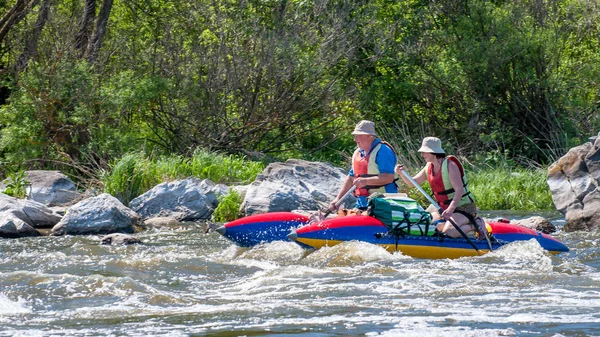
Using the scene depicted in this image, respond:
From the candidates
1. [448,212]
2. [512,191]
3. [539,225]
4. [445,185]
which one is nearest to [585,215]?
[539,225]

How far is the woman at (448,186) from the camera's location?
9047 millimetres

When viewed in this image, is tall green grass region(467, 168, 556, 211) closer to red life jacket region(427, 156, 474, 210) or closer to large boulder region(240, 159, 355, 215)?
large boulder region(240, 159, 355, 215)

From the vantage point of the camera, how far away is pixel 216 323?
6352 millimetres

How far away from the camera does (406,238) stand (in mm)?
9211

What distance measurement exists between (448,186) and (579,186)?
118 inches

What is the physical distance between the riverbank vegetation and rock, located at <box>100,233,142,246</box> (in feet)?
18.3

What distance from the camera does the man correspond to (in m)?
9.55

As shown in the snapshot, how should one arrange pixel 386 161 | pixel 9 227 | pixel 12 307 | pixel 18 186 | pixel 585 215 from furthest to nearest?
pixel 18 186 → pixel 9 227 → pixel 585 215 → pixel 386 161 → pixel 12 307

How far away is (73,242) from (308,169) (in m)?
4.16

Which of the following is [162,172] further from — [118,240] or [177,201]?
[118,240]

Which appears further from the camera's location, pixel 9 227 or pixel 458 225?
pixel 9 227

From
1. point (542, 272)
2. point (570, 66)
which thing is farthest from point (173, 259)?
point (570, 66)

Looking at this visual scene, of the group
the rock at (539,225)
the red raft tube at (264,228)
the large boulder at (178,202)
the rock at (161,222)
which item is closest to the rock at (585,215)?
the rock at (539,225)

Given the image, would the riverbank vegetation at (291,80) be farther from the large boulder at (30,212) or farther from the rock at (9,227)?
the rock at (9,227)
